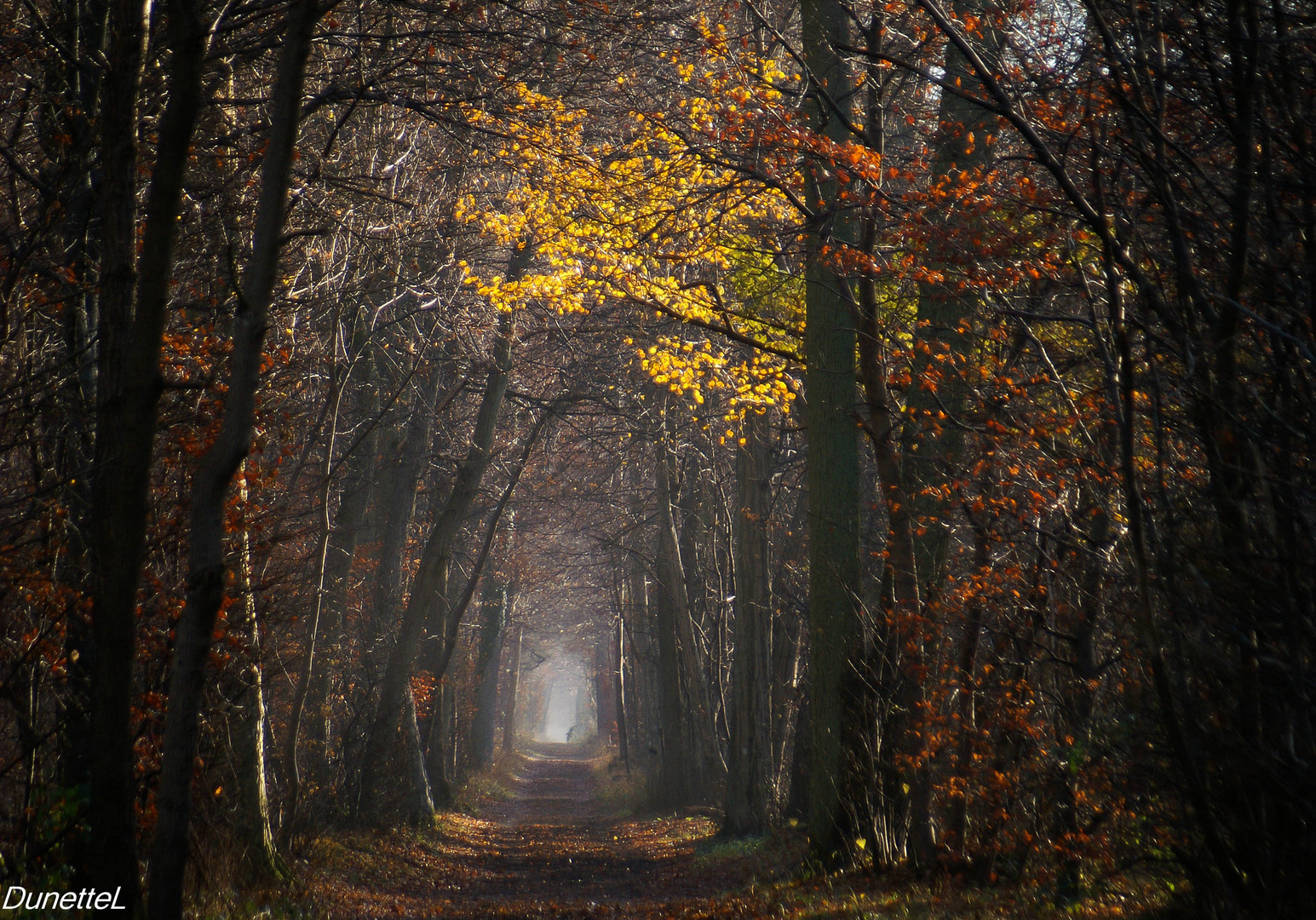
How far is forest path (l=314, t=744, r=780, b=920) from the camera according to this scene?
31.0ft

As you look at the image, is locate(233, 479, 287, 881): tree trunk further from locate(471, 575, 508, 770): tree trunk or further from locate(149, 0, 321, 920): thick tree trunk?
locate(471, 575, 508, 770): tree trunk

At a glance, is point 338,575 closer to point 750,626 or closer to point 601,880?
point 601,880

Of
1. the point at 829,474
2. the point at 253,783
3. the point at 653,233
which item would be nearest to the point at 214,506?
the point at 253,783

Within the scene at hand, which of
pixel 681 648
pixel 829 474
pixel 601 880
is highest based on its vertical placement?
pixel 829 474

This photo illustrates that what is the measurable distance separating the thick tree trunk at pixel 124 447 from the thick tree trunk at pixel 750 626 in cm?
999

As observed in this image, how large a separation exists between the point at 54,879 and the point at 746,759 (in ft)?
35.6

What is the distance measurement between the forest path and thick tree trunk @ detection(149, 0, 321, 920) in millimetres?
3908

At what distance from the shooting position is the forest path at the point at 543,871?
372 inches

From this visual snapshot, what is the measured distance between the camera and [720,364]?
1095 cm

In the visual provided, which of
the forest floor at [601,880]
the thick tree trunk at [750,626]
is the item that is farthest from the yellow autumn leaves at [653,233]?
the forest floor at [601,880]

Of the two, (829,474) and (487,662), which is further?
(487,662)

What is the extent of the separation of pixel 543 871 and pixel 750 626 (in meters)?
4.72

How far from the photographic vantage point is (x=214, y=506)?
17.4ft

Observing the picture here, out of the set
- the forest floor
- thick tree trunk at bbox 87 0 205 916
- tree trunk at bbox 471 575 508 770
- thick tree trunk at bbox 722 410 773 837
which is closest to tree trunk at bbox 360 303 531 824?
the forest floor
